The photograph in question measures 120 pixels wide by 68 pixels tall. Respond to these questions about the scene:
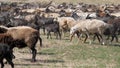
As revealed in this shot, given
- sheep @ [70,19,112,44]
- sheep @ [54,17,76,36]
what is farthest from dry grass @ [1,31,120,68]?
sheep @ [54,17,76,36]

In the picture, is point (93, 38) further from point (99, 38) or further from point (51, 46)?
point (51, 46)

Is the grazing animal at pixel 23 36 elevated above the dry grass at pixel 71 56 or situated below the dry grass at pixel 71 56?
above

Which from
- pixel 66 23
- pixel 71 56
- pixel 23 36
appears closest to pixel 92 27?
pixel 66 23

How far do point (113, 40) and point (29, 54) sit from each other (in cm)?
771

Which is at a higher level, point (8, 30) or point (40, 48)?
point (8, 30)

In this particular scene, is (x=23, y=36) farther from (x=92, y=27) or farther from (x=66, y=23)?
(x=66, y=23)

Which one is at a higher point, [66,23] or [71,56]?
[71,56]

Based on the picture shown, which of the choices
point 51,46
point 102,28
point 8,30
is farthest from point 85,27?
point 8,30

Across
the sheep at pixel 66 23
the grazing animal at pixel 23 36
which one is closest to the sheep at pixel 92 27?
the sheep at pixel 66 23

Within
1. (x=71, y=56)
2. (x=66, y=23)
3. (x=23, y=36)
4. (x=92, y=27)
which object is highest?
(x=23, y=36)

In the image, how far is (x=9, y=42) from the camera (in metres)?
15.8

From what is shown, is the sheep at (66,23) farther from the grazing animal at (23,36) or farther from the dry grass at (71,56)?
the grazing animal at (23,36)

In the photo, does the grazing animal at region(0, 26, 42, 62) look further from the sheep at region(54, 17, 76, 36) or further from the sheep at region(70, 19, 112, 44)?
the sheep at region(54, 17, 76, 36)

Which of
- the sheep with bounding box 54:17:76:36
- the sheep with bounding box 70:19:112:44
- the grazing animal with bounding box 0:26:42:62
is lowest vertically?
the sheep with bounding box 54:17:76:36
